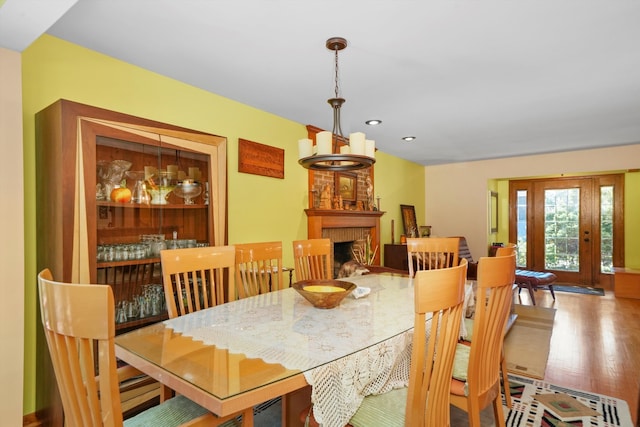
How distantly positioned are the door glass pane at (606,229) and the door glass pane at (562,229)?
34 centimetres

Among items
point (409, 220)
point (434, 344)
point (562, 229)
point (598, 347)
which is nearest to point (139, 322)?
point (434, 344)

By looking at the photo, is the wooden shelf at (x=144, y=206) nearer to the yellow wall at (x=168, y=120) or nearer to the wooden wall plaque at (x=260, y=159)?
the yellow wall at (x=168, y=120)

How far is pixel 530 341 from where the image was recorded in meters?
3.47

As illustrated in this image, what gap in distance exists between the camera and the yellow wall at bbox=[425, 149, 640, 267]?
16.9ft

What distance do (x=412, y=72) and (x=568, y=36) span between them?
0.95 metres

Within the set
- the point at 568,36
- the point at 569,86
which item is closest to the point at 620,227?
the point at 569,86

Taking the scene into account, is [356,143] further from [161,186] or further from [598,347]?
[598,347]

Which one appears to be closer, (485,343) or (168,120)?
(485,343)

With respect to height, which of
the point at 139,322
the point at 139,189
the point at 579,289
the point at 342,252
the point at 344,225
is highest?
the point at 139,189

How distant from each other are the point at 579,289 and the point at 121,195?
6874mm

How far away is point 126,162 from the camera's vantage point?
233 cm

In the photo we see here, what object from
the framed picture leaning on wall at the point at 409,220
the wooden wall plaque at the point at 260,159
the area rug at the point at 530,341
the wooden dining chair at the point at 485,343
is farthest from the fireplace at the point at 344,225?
the wooden dining chair at the point at 485,343

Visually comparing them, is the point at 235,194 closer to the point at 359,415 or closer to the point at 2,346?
the point at 2,346

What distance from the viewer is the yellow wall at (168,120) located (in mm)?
2082
